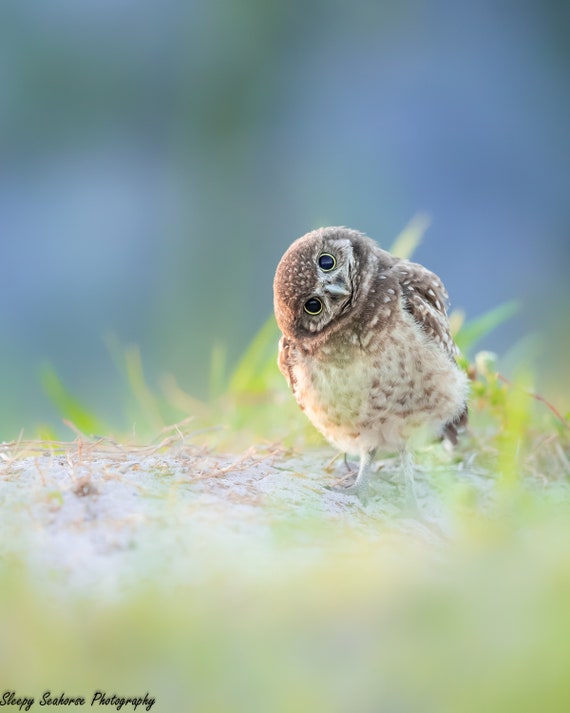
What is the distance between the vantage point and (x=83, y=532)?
7.00 ft

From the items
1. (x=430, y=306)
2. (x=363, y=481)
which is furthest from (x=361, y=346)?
(x=363, y=481)

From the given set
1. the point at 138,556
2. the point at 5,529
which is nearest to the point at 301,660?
the point at 138,556

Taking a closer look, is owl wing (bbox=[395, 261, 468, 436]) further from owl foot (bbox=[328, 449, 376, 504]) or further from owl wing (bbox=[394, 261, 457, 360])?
owl foot (bbox=[328, 449, 376, 504])

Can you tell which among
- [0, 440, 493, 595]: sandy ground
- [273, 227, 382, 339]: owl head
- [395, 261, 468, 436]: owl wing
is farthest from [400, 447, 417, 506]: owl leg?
[273, 227, 382, 339]: owl head

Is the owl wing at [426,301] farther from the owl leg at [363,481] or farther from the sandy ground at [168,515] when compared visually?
the sandy ground at [168,515]

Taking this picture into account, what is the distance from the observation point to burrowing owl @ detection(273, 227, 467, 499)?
10.3 feet

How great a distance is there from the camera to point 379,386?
10.3ft

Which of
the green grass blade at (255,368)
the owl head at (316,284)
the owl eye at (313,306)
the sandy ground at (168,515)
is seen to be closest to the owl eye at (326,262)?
the owl head at (316,284)

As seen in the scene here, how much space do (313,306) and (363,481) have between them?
0.73m

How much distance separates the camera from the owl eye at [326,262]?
3.16 m

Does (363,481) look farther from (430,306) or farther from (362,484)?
(430,306)

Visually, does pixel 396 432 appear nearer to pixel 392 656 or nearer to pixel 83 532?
pixel 83 532

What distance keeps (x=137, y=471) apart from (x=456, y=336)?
7.35 feet

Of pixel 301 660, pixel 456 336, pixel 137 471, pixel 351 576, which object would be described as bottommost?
pixel 301 660
